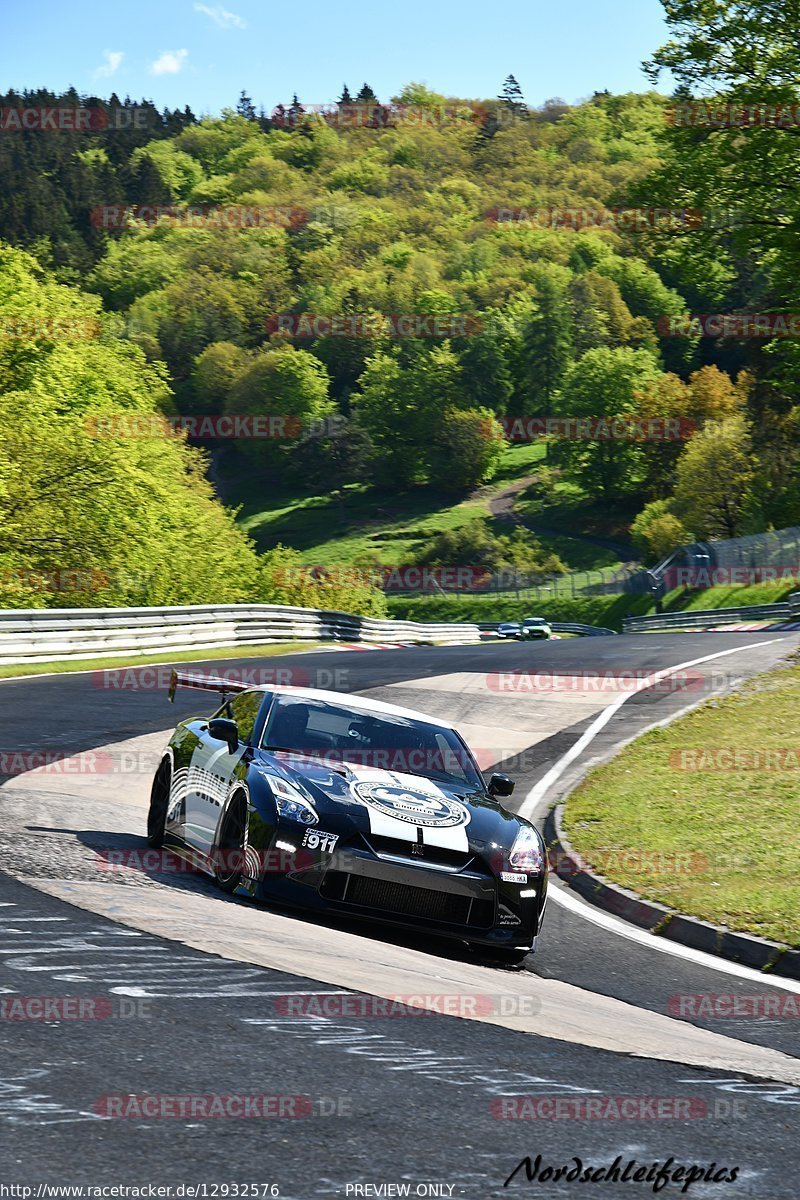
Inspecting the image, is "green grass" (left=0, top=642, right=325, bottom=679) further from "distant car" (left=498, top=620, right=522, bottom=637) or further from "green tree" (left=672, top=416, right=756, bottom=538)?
"green tree" (left=672, top=416, right=756, bottom=538)

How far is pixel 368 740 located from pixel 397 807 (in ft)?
3.74

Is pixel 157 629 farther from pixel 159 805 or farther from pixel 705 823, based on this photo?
pixel 159 805

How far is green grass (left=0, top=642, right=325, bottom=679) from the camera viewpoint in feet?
81.8

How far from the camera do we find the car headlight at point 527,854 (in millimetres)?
8134

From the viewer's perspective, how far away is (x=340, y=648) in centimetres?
3822

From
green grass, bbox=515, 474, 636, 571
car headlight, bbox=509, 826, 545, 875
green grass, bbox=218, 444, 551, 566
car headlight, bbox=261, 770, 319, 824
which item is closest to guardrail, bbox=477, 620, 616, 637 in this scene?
green grass, bbox=515, 474, 636, 571

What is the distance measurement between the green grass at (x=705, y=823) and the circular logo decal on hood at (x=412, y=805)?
2308 millimetres

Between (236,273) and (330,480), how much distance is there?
186 ft

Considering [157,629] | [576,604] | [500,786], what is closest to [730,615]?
[157,629]

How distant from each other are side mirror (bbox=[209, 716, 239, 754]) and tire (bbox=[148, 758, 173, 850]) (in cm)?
119

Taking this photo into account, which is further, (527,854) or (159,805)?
(159,805)

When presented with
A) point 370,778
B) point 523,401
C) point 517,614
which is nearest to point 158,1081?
point 370,778

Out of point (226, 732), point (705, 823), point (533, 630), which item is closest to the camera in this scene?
point (226, 732)

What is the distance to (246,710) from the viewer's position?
31.3ft
